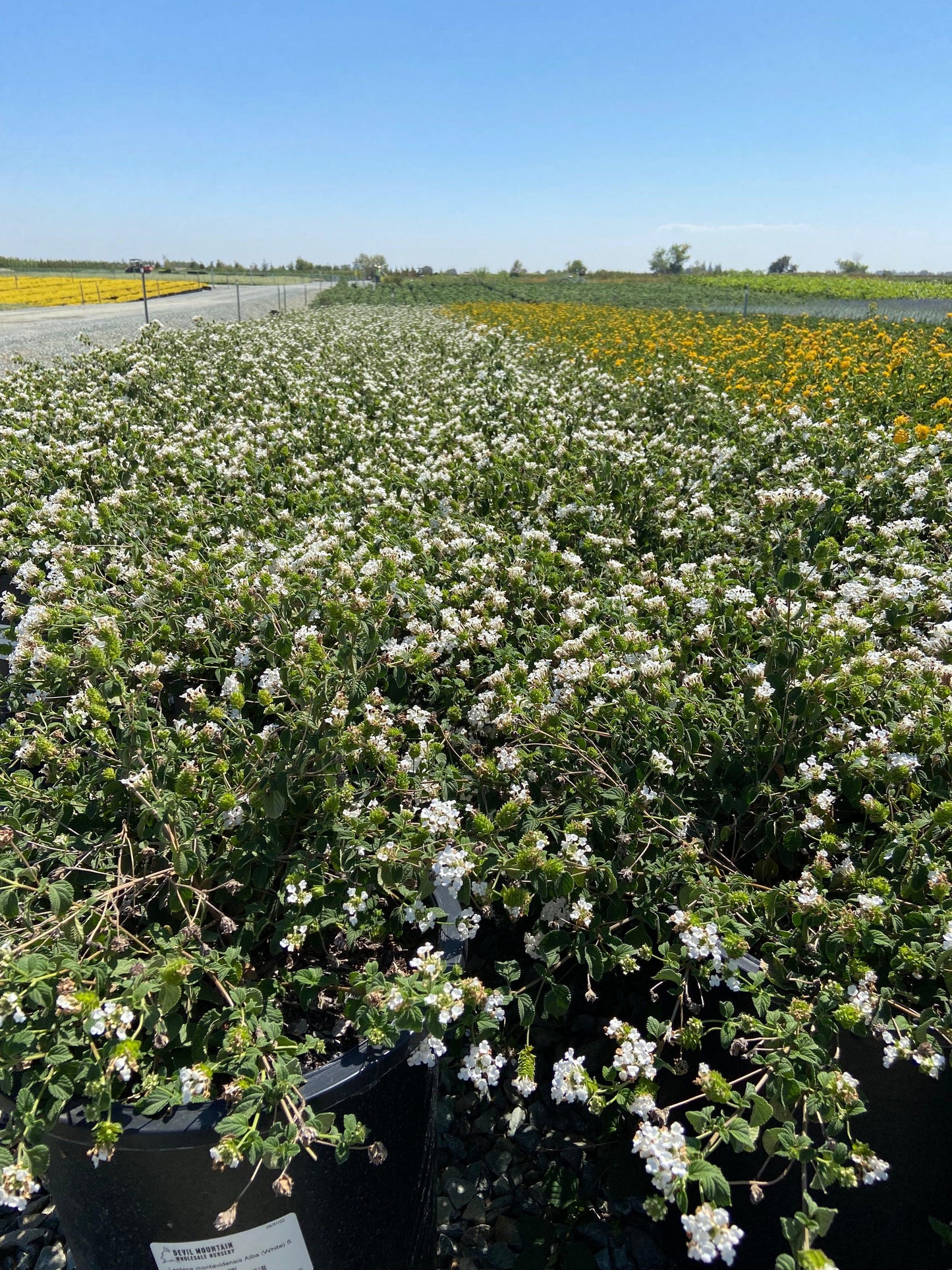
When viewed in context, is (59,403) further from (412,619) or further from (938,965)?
(938,965)

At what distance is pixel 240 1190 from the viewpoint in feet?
4.48

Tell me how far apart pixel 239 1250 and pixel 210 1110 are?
1.10 feet

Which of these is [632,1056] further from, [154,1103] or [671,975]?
[154,1103]

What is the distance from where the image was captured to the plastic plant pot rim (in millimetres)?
1288

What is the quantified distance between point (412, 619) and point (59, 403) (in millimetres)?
4409

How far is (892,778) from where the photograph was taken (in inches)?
69.7

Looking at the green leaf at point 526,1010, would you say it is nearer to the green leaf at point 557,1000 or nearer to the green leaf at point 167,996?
the green leaf at point 557,1000

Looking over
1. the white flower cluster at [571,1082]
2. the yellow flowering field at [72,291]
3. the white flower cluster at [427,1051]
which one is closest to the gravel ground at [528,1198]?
the white flower cluster at [571,1082]

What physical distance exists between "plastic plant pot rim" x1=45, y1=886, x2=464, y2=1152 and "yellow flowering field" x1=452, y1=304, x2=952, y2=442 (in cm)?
357

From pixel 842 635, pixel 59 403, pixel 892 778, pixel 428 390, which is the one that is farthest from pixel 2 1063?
pixel 428 390

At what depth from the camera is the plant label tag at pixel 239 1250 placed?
141cm

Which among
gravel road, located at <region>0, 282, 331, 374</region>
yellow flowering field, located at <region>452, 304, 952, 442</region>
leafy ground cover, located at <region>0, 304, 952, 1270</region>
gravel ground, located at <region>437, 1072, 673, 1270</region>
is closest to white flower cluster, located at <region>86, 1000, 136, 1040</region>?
leafy ground cover, located at <region>0, 304, 952, 1270</region>

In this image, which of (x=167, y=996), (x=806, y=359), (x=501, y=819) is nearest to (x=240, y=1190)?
(x=167, y=996)

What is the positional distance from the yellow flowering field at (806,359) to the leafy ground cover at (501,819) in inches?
78.8
